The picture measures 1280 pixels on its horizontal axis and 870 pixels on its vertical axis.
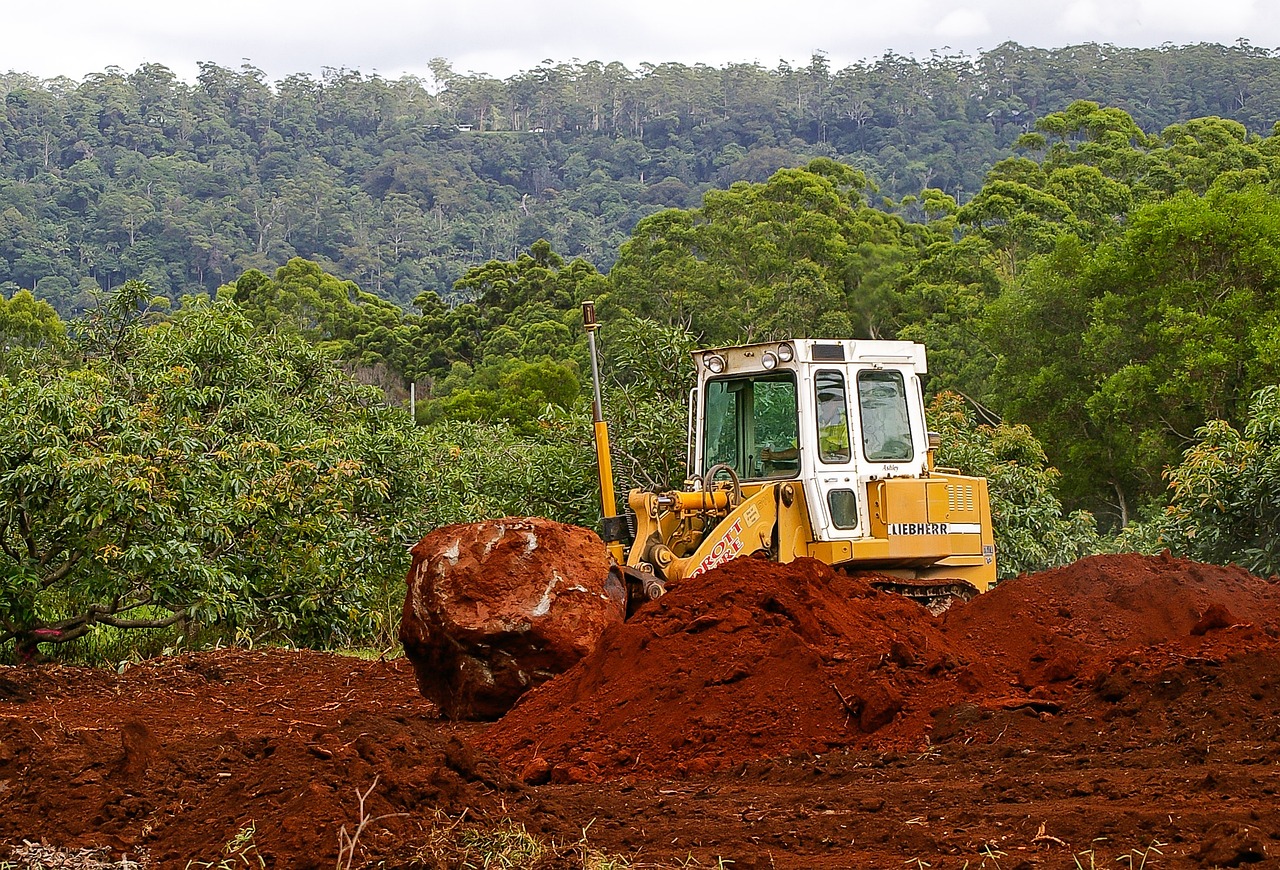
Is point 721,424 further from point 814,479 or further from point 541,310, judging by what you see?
point 541,310

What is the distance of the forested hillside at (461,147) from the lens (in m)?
110

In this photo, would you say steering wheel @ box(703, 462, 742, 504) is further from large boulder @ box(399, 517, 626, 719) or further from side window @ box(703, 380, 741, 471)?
large boulder @ box(399, 517, 626, 719)

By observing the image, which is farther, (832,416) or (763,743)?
(832,416)

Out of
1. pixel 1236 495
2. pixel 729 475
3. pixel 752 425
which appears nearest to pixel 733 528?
pixel 729 475

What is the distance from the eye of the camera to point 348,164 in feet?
463

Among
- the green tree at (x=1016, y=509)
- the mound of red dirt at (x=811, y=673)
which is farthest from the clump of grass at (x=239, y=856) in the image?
Answer: the green tree at (x=1016, y=509)

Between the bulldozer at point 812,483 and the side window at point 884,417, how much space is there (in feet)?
0.04

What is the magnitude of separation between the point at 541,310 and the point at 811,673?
5063 cm

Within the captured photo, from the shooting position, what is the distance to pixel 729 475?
10984mm

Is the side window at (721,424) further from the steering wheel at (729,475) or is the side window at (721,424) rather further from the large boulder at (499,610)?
the large boulder at (499,610)

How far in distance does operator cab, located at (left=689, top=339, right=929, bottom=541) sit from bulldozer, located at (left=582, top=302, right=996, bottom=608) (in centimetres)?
1

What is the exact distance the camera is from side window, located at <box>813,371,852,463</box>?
10.9 meters

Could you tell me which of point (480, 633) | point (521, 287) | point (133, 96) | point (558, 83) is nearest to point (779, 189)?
point (521, 287)

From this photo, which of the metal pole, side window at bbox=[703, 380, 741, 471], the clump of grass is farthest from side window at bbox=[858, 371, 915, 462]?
the clump of grass
